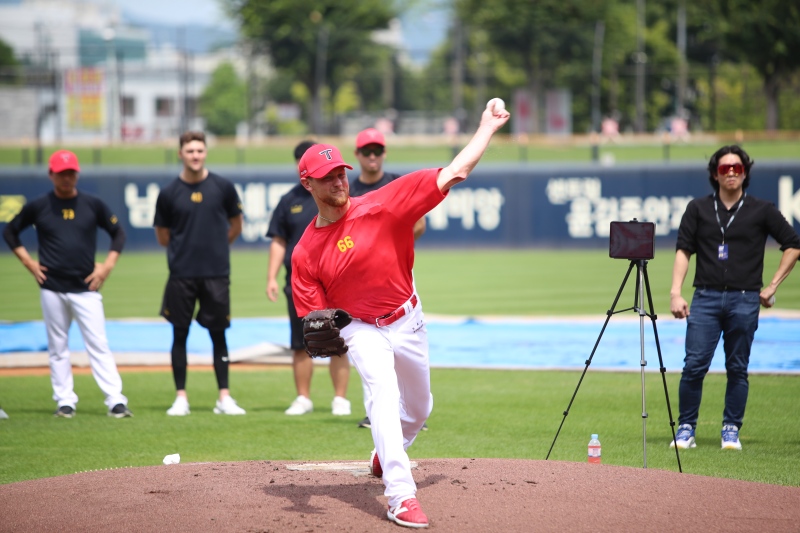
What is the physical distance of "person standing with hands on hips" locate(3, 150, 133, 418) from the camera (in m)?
9.16

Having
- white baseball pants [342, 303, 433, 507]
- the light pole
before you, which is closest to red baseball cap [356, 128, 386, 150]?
white baseball pants [342, 303, 433, 507]

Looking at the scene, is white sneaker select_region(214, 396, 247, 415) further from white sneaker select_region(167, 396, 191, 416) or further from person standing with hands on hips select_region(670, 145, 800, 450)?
person standing with hands on hips select_region(670, 145, 800, 450)

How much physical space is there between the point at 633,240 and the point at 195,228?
4.20m

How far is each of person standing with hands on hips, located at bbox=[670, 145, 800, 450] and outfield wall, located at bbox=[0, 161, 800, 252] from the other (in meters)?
18.7

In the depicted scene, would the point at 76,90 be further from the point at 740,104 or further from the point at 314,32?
the point at 740,104

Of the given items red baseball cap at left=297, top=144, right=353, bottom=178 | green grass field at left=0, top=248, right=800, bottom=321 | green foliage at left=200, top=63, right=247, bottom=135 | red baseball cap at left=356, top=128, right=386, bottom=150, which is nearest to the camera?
red baseball cap at left=297, top=144, right=353, bottom=178

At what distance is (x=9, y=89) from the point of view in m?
50.7

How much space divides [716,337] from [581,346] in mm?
5144

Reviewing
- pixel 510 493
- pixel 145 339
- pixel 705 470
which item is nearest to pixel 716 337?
pixel 705 470

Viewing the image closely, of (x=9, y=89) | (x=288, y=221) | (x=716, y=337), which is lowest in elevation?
(x=716, y=337)

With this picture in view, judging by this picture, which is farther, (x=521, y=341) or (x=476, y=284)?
(x=476, y=284)

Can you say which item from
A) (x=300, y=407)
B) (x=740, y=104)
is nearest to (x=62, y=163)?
(x=300, y=407)

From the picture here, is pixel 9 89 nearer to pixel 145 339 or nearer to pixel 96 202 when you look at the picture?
pixel 145 339

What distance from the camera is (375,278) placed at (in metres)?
5.57
